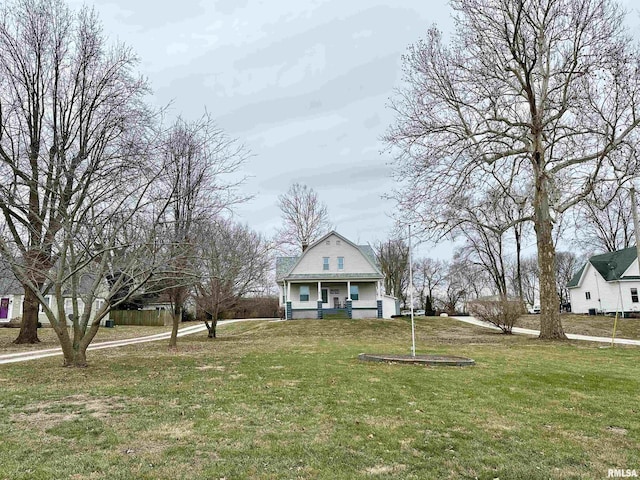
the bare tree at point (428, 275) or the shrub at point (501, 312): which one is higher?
the bare tree at point (428, 275)

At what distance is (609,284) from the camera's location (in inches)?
1344

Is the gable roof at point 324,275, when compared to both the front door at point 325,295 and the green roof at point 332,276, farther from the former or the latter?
the front door at point 325,295

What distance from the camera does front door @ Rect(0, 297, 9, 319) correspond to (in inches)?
Answer: 1241

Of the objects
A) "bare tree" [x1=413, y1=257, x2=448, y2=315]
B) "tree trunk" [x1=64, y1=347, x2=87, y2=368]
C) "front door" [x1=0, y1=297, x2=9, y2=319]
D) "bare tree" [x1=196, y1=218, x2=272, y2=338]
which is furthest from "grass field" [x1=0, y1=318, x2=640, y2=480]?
"bare tree" [x1=413, y1=257, x2=448, y2=315]

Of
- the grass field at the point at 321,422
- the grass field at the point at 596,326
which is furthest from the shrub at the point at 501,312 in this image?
the grass field at the point at 321,422

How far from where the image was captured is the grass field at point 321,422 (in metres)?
3.84

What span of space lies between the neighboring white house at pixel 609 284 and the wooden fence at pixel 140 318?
3533 cm

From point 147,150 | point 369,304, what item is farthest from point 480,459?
point 369,304

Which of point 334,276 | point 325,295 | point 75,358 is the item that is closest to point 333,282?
point 334,276

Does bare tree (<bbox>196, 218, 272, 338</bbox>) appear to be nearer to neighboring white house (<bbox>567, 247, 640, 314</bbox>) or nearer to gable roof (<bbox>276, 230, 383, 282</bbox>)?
gable roof (<bbox>276, 230, 383, 282</bbox>)

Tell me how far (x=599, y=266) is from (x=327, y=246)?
75.0ft

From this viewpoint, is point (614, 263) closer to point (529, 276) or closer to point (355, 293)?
point (355, 293)

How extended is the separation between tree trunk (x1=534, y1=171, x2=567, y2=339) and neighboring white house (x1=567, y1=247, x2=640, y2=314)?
1790cm

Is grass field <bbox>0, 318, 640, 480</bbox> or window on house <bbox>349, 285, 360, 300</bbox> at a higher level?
window on house <bbox>349, 285, 360, 300</bbox>
